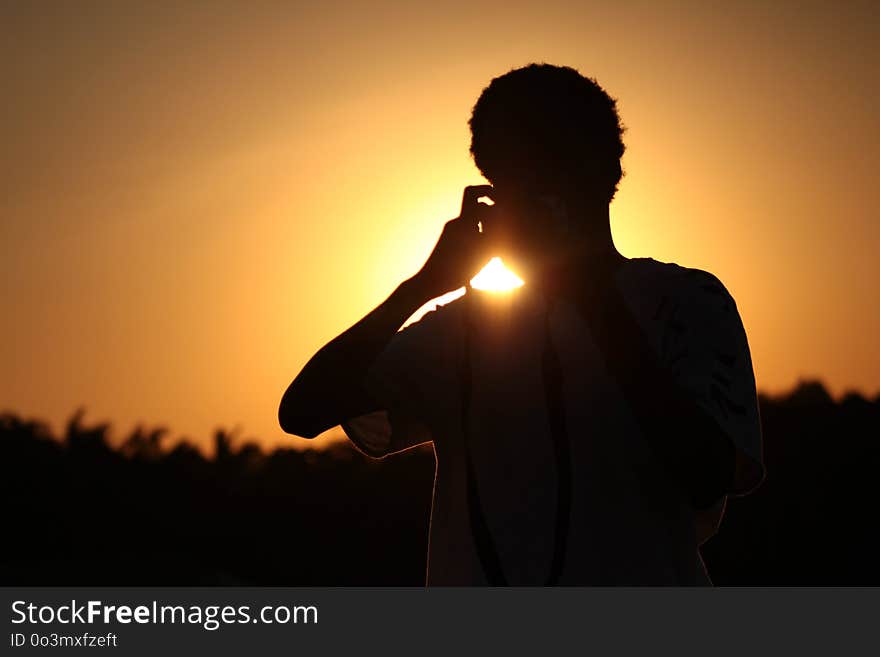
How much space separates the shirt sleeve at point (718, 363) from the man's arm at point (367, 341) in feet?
1.64

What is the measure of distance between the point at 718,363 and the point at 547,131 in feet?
2.38

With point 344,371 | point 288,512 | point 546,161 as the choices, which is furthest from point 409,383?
point 288,512

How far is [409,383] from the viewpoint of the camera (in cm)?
295

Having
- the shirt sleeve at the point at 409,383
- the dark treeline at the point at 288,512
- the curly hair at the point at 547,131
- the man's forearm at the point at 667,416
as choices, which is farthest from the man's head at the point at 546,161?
the dark treeline at the point at 288,512

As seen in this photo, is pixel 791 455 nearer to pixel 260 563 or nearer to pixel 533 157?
pixel 260 563

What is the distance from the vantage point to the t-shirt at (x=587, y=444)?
2.46 metres

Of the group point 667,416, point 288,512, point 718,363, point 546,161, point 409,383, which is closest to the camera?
point 667,416

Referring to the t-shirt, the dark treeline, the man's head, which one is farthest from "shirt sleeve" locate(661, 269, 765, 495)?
the dark treeline

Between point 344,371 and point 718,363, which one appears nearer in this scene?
point 718,363

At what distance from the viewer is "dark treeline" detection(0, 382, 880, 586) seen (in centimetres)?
1491

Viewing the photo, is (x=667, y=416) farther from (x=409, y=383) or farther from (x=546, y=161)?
(x=409, y=383)

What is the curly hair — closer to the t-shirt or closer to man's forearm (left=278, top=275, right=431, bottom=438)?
the t-shirt

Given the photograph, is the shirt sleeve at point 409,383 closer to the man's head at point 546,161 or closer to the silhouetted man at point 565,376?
the silhouetted man at point 565,376

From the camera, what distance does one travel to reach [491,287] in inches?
111
